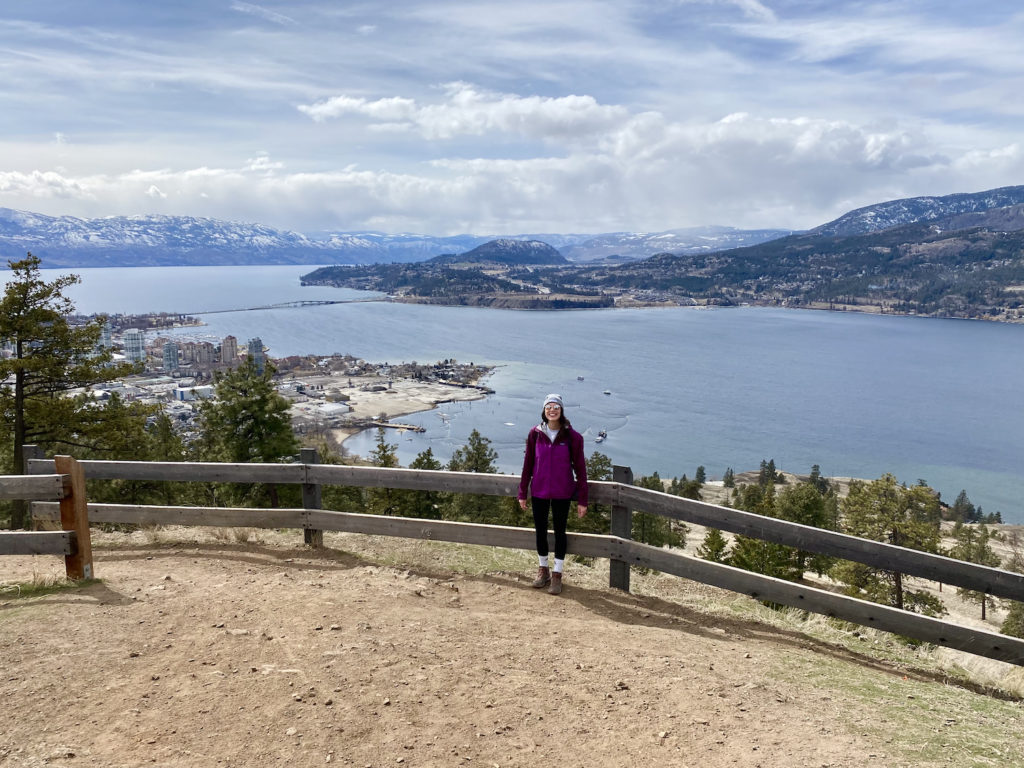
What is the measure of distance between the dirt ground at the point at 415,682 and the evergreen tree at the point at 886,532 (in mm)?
22504

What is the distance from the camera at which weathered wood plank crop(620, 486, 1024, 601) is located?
547cm

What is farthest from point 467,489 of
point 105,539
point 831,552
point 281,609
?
point 105,539

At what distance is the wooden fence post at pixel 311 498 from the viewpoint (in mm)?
7650

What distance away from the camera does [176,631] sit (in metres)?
5.40

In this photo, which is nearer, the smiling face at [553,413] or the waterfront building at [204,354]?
the smiling face at [553,413]

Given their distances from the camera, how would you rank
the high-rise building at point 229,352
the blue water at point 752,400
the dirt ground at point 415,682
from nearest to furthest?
the dirt ground at point 415,682 < the blue water at point 752,400 < the high-rise building at point 229,352

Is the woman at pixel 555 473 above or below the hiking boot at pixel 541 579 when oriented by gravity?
above

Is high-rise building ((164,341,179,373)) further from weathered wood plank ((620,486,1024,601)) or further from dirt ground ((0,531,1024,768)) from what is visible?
weathered wood plank ((620,486,1024,601))

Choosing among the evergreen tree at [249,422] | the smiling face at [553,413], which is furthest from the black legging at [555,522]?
the evergreen tree at [249,422]

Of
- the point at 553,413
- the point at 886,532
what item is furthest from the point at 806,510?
the point at 553,413

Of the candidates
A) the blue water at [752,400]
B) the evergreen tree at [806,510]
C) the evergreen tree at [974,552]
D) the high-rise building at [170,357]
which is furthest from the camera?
the high-rise building at [170,357]

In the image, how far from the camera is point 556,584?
6.88 metres

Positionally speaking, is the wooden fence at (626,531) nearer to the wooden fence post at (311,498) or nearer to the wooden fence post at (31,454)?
the wooden fence post at (311,498)

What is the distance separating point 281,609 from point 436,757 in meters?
2.50
